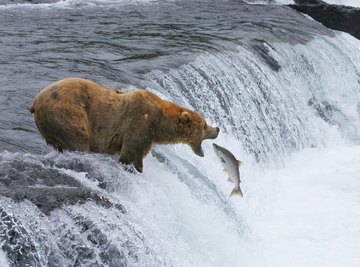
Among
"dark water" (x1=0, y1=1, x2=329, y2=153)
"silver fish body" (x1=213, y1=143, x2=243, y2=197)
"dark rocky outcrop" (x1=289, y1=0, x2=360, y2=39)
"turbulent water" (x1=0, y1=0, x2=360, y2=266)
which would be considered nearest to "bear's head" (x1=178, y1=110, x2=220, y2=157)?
"silver fish body" (x1=213, y1=143, x2=243, y2=197)

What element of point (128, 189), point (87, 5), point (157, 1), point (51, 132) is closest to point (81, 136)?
point (51, 132)

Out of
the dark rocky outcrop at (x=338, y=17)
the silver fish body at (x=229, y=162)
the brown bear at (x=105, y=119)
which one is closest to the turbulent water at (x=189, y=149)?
the brown bear at (x=105, y=119)

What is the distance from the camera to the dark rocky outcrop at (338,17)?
56.7 ft

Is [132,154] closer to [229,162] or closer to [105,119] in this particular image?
[105,119]

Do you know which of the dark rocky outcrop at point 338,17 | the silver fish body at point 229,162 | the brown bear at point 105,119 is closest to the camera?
the brown bear at point 105,119

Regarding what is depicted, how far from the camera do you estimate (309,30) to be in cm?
1496

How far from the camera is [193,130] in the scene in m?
5.71

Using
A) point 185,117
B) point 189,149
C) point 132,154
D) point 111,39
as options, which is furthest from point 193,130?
point 111,39

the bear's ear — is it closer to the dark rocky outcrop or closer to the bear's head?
the bear's head

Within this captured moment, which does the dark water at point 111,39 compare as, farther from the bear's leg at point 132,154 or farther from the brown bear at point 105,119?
the bear's leg at point 132,154

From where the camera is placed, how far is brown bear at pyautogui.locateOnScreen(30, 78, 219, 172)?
509 centimetres

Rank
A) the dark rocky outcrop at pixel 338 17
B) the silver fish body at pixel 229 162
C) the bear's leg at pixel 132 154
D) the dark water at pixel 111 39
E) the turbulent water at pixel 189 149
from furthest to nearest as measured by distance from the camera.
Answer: the dark rocky outcrop at pixel 338 17 < the dark water at pixel 111 39 < the silver fish body at pixel 229 162 < the bear's leg at pixel 132 154 < the turbulent water at pixel 189 149

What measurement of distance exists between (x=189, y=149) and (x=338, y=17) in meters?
11.0

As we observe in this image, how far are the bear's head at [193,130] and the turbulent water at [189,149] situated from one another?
1.35ft
